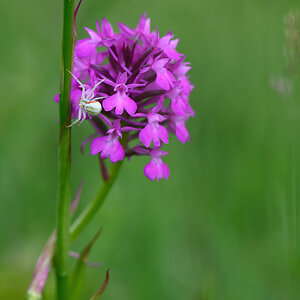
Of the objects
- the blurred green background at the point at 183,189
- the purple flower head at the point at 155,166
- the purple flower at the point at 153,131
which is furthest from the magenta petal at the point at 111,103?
the blurred green background at the point at 183,189

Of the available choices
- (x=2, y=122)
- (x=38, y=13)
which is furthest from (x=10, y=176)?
(x=38, y=13)

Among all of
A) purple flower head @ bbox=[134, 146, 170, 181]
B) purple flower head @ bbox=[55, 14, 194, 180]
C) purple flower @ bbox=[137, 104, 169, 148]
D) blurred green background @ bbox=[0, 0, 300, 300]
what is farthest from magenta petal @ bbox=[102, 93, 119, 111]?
blurred green background @ bbox=[0, 0, 300, 300]

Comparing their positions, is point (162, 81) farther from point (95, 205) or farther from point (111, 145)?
point (95, 205)

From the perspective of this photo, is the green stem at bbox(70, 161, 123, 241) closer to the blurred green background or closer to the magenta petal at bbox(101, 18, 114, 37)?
the magenta petal at bbox(101, 18, 114, 37)

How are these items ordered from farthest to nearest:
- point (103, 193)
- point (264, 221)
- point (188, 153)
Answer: point (188, 153) → point (264, 221) → point (103, 193)

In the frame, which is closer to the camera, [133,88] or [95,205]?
[133,88]

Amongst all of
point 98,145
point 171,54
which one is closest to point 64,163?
point 98,145

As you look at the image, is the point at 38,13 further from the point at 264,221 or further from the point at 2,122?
the point at 264,221
